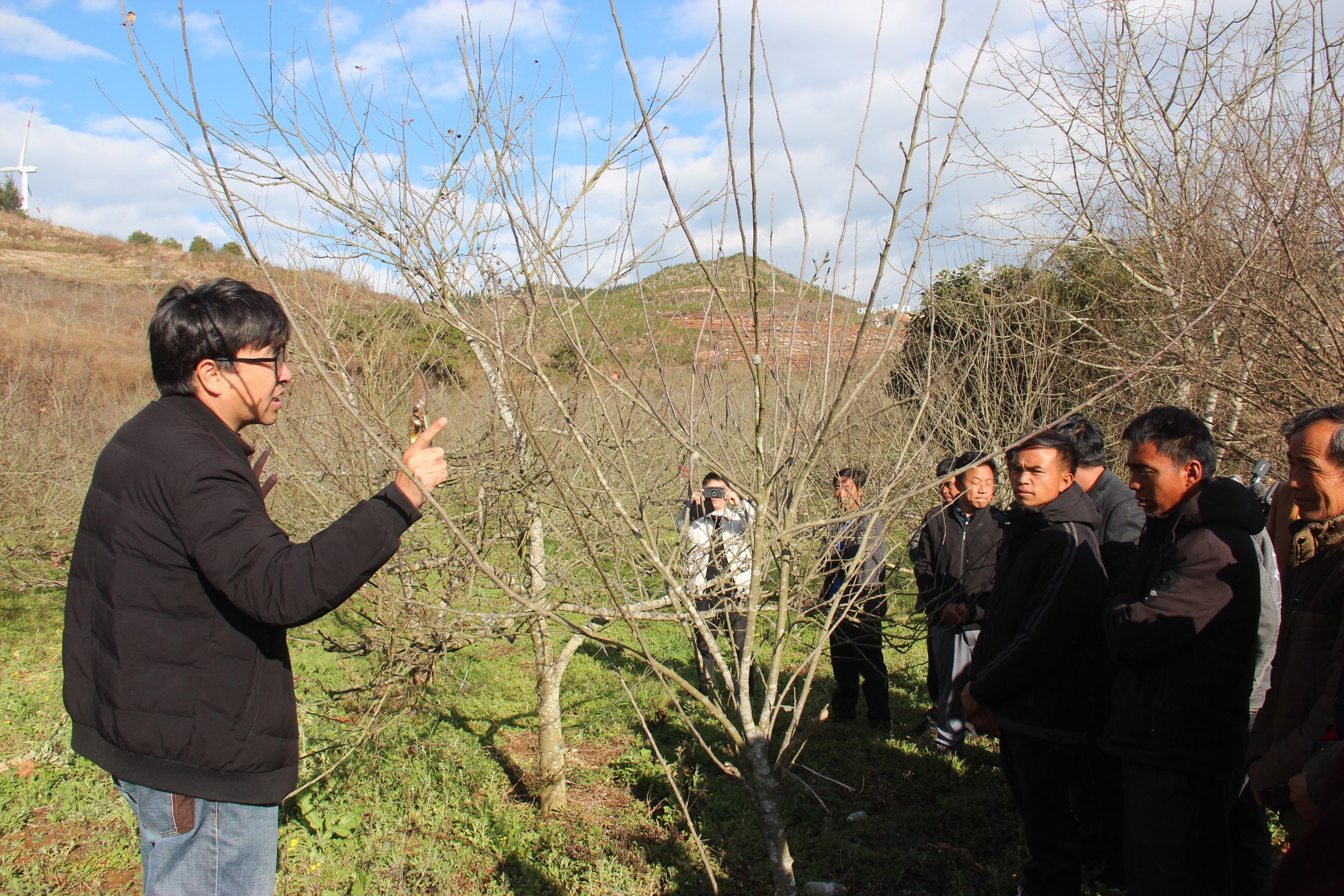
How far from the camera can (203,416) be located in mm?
1502

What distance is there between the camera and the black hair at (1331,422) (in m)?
2.17

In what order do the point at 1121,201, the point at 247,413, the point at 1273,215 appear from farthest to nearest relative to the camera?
the point at 1121,201
the point at 1273,215
the point at 247,413

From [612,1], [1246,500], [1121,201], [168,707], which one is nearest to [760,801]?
[168,707]

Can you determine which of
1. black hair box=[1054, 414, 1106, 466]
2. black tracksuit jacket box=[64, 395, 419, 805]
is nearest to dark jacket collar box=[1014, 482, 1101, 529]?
black hair box=[1054, 414, 1106, 466]

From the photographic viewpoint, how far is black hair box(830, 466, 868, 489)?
3113 mm

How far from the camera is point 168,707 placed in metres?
1.39

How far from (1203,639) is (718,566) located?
1.71 metres

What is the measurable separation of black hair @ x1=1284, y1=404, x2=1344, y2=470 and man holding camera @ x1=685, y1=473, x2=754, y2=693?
175cm

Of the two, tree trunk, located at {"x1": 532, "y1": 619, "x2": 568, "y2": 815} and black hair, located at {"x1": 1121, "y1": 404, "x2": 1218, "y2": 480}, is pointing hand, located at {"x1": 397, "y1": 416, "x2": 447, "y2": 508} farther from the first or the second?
tree trunk, located at {"x1": 532, "y1": 619, "x2": 568, "y2": 815}

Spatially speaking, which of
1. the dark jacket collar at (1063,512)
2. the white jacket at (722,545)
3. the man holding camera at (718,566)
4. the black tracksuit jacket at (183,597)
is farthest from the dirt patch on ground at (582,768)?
the black tracksuit jacket at (183,597)

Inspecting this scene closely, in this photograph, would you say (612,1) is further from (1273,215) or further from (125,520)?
(1273,215)

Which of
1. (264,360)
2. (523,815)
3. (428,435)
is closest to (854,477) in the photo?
(428,435)

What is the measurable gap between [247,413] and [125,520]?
0.31 metres

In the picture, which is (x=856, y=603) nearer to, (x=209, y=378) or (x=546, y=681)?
(x=209, y=378)
